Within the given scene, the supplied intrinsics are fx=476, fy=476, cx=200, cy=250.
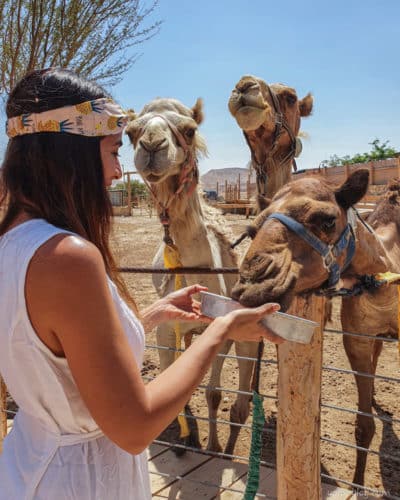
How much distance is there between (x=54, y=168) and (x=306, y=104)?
3634mm

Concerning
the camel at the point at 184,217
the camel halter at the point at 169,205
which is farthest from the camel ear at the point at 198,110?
the camel halter at the point at 169,205

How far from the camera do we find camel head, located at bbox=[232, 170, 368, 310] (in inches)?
83.2

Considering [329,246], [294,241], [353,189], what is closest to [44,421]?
[294,241]

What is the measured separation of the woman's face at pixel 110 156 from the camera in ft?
4.35

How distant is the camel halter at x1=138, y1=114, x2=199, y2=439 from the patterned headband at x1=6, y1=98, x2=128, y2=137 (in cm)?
228

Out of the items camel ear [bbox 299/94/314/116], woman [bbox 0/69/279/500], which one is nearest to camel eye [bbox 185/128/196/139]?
camel ear [bbox 299/94/314/116]

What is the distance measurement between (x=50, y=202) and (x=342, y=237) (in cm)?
181

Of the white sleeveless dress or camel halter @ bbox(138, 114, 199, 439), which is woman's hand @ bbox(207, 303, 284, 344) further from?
→ camel halter @ bbox(138, 114, 199, 439)

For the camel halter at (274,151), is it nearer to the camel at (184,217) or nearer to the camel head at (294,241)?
the camel at (184,217)

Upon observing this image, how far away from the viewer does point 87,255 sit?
107cm

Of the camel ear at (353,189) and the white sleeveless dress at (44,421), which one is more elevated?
the camel ear at (353,189)

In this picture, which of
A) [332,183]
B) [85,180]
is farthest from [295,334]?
[332,183]

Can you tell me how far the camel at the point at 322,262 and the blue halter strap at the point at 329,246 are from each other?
0.02 metres

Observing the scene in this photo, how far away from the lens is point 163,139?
3.51m
